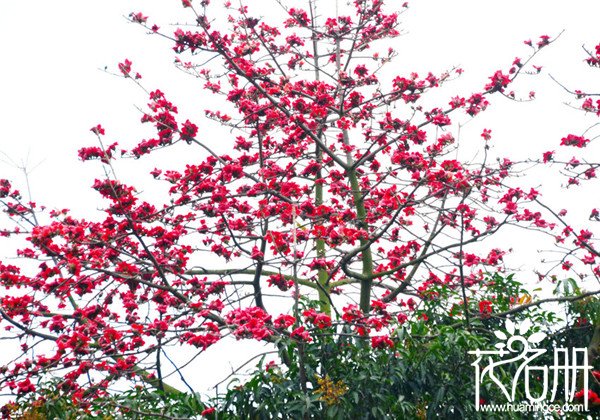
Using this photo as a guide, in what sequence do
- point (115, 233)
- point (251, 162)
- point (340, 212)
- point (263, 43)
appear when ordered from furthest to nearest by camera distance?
point (263, 43) → point (251, 162) → point (340, 212) → point (115, 233)

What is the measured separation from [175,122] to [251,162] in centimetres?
83

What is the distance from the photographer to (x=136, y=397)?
15.0ft

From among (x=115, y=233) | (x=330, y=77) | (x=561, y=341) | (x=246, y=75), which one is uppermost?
(x=330, y=77)

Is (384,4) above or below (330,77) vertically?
above

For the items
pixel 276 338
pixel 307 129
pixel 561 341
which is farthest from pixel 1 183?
pixel 561 341

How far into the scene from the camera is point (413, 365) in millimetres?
4344

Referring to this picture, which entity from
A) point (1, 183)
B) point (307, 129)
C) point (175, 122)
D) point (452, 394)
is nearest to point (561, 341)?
point (452, 394)

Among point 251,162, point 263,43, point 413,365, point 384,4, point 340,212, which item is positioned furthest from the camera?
point 384,4

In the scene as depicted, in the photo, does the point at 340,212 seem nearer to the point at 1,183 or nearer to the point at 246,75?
the point at 246,75

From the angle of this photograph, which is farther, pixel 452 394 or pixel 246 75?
pixel 246 75

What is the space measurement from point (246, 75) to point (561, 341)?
3.44 metres

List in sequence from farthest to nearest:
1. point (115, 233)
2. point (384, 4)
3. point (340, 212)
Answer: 1. point (384, 4)
2. point (340, 212)
3. point (115, 233)

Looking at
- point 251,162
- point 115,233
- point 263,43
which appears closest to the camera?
point 115,233

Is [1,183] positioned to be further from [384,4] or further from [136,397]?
[384,4]
